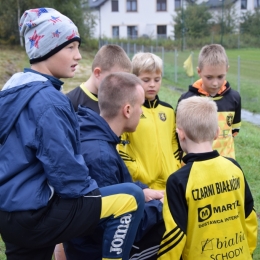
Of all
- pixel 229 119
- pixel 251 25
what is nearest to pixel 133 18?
pixel 251 25

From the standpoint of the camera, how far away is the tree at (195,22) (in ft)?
141

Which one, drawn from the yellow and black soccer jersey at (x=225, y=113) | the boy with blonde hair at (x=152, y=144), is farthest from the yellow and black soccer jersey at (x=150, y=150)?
the yellow and black soccer jersey at (x=225, y=113)

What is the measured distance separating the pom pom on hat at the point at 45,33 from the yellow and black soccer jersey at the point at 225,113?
188 cm

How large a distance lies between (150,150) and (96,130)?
90 centimetres

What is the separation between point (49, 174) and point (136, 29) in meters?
59.1

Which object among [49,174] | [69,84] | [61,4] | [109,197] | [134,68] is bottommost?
[69,84]

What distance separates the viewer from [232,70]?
22594mm

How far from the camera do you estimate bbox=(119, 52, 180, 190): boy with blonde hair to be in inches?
146

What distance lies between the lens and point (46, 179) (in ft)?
8.07

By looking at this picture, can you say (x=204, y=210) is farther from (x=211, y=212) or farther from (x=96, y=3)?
(x=96, y=3)

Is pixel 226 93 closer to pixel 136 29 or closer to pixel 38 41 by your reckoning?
pixel 38 41

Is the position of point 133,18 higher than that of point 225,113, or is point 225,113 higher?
point 133,18

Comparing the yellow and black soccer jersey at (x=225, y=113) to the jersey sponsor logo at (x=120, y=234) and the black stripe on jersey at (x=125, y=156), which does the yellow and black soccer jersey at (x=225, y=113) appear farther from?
the jersey sponsor logo at (x=120, y=234)

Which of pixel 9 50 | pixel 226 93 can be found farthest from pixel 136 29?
pixel 226 93
